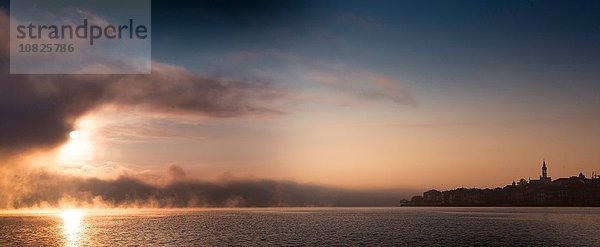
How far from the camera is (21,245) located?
4542 inches

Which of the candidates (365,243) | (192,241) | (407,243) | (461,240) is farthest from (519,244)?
(192,241)


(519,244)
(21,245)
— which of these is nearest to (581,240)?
(519,244)

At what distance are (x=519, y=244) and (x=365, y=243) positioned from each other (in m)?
31.1

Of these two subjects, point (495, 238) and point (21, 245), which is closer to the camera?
point (21, 245)

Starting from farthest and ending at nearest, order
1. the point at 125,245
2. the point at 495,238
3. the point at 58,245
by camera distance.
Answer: the point at 495,238
the point at 58,245
the point at 125,245

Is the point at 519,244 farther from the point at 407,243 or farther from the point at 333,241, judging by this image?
the point at 333,241

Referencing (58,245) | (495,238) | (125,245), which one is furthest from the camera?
(495,238)

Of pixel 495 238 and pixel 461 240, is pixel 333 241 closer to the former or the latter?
pixel 461 240

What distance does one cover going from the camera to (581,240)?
11544 centimetres

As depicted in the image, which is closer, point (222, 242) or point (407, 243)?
point (407, 243)

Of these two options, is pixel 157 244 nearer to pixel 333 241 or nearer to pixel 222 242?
pixel 222 242

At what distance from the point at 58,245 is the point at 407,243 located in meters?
74.3

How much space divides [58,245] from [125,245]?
1822cm

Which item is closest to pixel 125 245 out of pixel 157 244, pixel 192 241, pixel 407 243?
pixel 157 244
